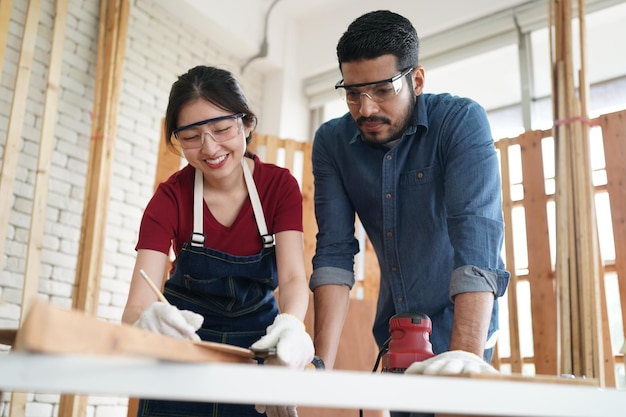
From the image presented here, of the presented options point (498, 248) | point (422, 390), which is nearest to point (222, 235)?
point (498, 248)

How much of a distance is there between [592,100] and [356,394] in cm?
475

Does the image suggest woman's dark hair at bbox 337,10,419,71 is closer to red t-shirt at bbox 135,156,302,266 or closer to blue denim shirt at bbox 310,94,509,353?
blue denim shirt at bbox 310,94,509,353

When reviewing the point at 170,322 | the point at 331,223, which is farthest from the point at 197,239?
the point at 170,322

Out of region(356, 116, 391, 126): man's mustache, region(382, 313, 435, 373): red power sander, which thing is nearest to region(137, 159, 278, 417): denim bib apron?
region(356, 116, 391, 126): man's mustache

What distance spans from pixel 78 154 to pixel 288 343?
3744 millimetres

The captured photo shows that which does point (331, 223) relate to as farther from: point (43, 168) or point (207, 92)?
point (43, 168)

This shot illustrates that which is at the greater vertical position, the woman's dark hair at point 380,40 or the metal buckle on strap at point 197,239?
the woman's dark hair at point 380,40

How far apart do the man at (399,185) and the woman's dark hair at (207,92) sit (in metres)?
0.32

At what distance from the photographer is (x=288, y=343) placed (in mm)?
1271

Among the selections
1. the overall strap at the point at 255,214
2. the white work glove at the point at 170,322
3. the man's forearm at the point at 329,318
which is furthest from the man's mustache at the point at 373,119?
the white work glove at the point at 170,322

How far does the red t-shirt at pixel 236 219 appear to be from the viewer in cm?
183

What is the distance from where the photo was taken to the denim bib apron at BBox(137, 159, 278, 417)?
1.84m

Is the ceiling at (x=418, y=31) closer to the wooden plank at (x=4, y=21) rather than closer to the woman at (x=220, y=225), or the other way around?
the wooden plank at (x=4, y=21)

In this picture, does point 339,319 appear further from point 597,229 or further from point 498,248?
point 597,229
